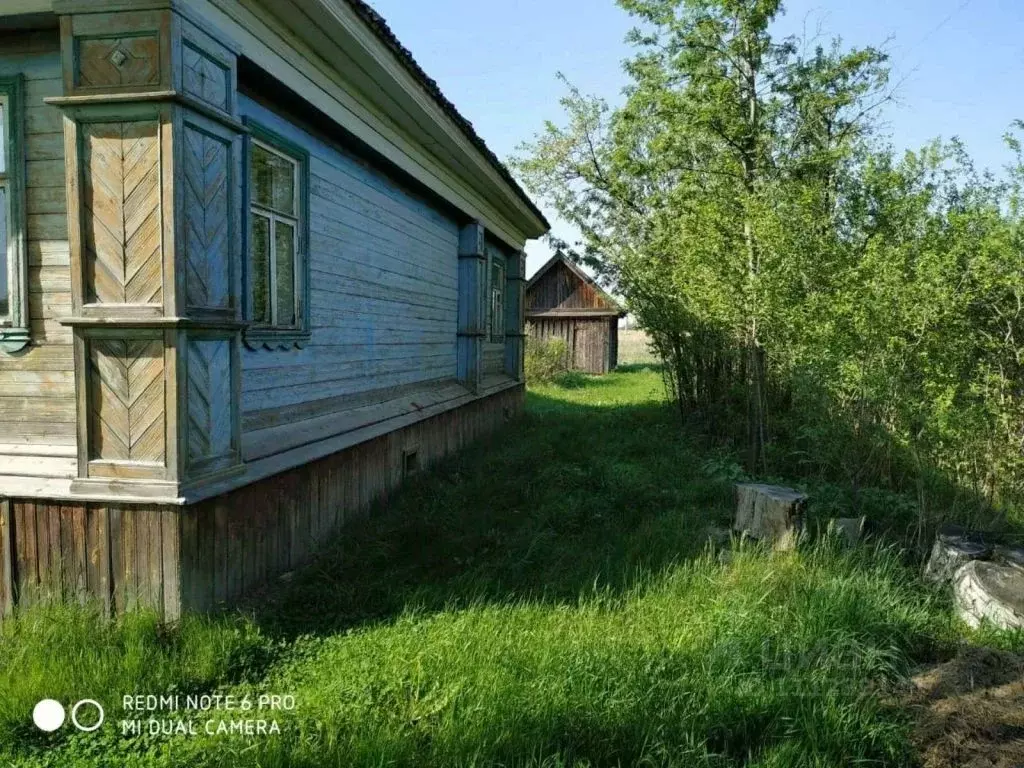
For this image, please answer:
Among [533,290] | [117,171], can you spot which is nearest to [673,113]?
[117,171]

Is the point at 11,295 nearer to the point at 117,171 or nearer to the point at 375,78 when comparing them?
the point at 117,171

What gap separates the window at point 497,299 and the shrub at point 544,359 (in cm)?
987

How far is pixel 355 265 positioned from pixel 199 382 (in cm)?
280

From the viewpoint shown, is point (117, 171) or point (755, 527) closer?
point (117, 171)

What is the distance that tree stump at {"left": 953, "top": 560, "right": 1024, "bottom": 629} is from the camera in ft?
12.5

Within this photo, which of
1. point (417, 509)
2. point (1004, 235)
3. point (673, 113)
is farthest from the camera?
point (673, 113)

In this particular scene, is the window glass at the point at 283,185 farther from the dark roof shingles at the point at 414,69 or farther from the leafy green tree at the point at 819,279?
the leafy green tree at the point at 819,279

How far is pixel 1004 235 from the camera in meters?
5.09

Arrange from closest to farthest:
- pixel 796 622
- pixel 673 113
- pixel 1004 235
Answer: pixel 796 622 < pixel 1004 235 < pixel 673 113

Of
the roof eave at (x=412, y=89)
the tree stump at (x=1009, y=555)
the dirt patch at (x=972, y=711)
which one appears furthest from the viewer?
the roof eave at (x=412, y=89)

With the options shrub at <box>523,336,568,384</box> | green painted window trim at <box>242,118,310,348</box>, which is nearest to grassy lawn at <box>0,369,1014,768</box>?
green painted window trim at <box>242,118,310,348</box>

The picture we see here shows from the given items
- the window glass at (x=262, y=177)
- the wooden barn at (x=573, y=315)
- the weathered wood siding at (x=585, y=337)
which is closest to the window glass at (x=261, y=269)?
the window glass at (x=262, y=177)

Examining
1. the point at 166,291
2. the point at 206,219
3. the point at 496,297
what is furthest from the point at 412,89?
the point at 496,297

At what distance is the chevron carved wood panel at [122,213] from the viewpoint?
3164mm
